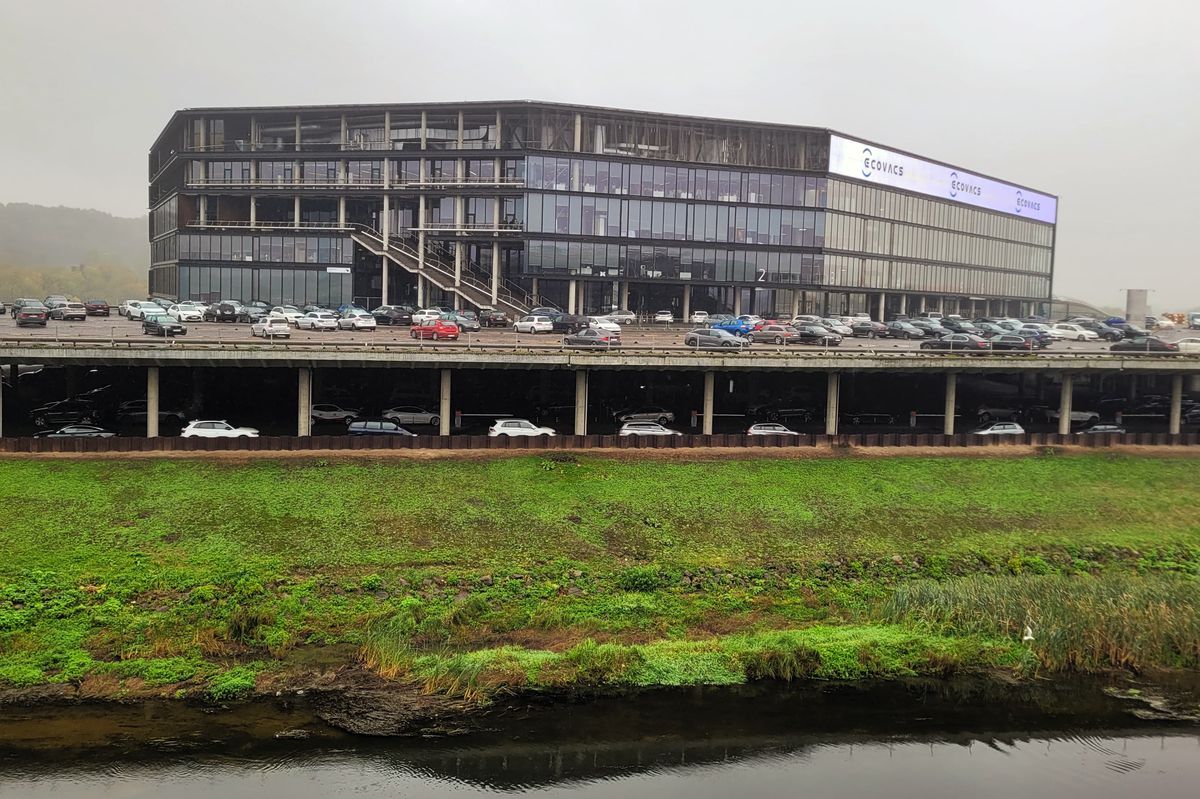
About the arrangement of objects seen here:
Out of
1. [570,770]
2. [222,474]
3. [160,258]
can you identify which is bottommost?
[570,770]

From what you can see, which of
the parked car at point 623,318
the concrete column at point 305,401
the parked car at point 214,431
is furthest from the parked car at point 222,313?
the parked car at point 214,431

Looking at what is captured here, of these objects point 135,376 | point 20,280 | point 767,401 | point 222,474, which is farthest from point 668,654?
point 20,280

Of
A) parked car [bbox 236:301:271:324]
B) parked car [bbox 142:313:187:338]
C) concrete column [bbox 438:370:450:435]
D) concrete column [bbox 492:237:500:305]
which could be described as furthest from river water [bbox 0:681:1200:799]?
concrete column [bbox 492:237:500:305]

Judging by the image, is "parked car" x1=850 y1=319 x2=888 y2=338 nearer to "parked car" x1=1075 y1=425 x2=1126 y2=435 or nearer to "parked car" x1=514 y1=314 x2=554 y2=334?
"parked car" x1=1075 y1=425 x2=1126 y2=435

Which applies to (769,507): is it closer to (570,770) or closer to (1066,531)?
(1066,531)

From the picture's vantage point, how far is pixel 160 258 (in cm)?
10919

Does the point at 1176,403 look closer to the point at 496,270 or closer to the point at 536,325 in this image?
the point at 536,325

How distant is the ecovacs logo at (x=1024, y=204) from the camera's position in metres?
125

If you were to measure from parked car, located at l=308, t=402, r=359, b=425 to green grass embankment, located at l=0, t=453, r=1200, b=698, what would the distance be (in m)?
8.48

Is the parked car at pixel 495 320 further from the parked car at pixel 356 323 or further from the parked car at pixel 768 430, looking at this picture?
the parked car at pixel 768 430

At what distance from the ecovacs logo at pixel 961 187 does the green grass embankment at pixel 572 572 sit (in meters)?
79.3

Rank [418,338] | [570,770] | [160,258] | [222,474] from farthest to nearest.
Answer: [160,258]
[418,338]
[222,474]
[570,770]

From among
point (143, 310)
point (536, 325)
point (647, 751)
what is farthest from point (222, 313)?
point (647, 751)

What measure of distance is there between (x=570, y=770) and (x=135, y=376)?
139ft
